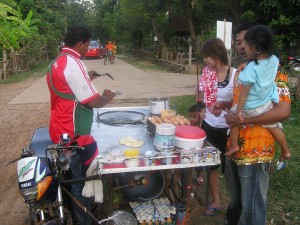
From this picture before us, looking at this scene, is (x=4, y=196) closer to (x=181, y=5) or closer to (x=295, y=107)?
(x=295, y=107)

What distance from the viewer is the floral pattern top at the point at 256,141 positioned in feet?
7.49

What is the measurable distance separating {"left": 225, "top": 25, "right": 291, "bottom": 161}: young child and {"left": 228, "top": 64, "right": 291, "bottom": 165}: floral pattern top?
0.08m

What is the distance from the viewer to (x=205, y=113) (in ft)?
10.5

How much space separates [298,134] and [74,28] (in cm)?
462

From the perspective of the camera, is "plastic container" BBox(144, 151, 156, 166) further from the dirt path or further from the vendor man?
the dirt path

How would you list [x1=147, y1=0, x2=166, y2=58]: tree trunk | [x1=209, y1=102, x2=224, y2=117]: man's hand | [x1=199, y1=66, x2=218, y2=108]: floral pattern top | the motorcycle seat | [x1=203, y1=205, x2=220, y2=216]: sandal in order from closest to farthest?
1. [x1=209, y1=102, x2=224, y2=117]: man's hand
2. the motorcycle seat
3. [x1=199, y1=66, x2=218, y2=108]: floral pattern top
4. [x1=203, y1=205, x2=220, y2=216]: sandal
5. [x1=147, y1=0, x2=166, y2=58]: tree trunk

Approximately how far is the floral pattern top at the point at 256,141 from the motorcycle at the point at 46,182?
119cm

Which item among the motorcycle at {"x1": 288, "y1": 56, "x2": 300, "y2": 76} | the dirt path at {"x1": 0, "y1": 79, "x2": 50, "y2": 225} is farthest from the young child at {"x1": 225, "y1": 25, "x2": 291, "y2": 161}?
the motorcycle at {"x1": 288, "y1": 56, "x2": 300, "y2": 76}

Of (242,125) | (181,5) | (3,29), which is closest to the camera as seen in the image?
(242,125)

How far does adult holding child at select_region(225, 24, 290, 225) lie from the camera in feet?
7.28

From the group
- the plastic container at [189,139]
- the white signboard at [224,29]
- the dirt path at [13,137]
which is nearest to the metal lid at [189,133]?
the plastic container at [189,139]

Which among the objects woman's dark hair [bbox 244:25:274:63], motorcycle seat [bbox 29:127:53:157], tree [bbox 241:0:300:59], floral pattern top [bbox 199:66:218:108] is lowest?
motorcycle seat [bbox 29:127:53:157]

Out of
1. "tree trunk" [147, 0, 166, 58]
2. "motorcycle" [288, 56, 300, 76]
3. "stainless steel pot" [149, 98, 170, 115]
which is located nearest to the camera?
"stainless steel pot" [149, 98, 170, 115]

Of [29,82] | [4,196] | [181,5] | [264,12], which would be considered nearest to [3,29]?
[4,196]
